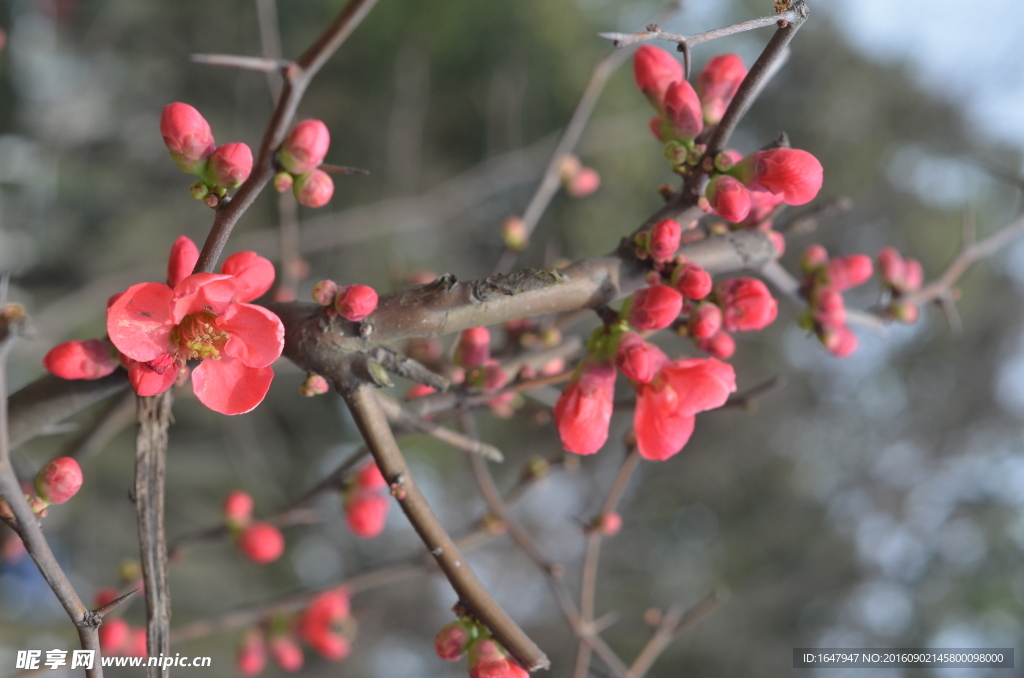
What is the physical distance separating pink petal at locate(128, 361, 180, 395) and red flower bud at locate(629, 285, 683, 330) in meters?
0.55

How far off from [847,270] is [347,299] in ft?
2.87

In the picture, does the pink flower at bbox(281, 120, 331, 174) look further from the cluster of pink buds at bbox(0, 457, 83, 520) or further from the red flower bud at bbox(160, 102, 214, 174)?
the cluster of pink buds at bbox(0, 457, 83, 520)

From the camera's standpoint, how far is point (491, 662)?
2.41ft

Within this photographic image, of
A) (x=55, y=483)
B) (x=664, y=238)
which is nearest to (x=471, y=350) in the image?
(x=664, y=238)

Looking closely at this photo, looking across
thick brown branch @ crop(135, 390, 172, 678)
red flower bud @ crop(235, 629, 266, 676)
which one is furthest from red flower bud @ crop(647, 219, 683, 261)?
red flower bud @ crop(235, 629, 266, 676)

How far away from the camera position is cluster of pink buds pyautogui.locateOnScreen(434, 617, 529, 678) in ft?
2.39

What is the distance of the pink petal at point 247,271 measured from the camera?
72cm

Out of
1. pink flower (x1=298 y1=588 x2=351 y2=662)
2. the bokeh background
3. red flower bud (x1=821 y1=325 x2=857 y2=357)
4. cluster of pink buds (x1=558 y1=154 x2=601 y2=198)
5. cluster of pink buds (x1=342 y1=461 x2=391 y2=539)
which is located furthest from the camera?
the bokeh background

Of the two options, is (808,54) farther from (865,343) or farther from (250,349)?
(250,349)

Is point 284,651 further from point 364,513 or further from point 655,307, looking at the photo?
point 655,307

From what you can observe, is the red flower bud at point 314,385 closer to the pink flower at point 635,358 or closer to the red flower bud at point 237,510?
the pink flower at point 635,358

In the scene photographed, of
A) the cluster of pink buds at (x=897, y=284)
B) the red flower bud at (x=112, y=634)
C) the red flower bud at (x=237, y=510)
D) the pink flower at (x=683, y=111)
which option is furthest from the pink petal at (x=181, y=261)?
the cluster of pink buds at (x=897, y=284)

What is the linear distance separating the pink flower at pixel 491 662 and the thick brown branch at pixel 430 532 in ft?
0.06

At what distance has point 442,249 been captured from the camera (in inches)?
194
